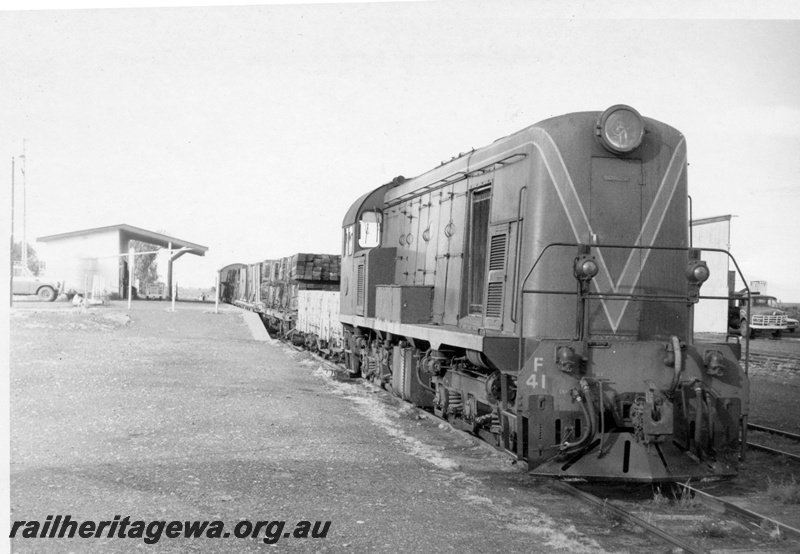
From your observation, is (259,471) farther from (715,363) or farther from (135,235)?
(135,235)

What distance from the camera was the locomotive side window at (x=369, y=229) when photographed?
39.0 feet

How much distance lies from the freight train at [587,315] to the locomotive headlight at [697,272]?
16mm

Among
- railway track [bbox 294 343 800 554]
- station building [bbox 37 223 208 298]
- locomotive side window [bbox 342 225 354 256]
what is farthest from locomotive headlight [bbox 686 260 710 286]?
station building [bbox 37 223 208 298]

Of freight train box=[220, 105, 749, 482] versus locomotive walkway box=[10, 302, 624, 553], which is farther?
freight train box=[220, 105, 749, 482]

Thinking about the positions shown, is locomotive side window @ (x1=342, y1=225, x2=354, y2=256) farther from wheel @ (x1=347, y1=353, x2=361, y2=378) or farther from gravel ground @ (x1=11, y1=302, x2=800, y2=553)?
gravel ground @ (x1=11, y1=302, x2=800, y2=553)

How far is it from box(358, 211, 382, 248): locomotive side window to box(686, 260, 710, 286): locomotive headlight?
20.6ft

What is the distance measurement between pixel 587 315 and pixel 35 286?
86.7 feet

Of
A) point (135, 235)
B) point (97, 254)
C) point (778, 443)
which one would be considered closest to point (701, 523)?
point (778, 443)

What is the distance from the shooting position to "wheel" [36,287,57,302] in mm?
27783

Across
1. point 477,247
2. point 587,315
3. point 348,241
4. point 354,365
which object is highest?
point 348,241

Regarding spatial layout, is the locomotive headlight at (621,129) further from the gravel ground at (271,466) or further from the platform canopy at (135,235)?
the platform canopy at (135,235)

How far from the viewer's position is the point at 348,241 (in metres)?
12.6

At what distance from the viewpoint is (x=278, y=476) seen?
251 inches

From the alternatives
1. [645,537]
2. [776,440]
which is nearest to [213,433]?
[645,537]
